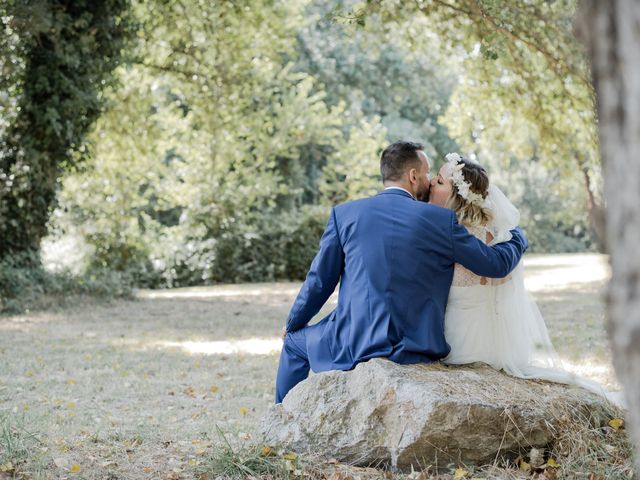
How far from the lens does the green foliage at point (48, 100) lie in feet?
40.8

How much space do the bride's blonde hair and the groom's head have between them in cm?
25

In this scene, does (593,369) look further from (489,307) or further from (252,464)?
(252,464)

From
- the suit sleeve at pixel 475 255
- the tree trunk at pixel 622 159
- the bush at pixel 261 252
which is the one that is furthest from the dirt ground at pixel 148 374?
the bush at pixel 261 252

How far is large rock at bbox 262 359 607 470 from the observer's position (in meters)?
3.89

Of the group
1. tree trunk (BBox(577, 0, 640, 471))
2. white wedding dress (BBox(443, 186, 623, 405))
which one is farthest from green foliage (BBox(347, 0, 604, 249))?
tree trunk (BBox(577, 0, 640, 471))

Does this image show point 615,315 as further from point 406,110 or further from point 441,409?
point 406,110

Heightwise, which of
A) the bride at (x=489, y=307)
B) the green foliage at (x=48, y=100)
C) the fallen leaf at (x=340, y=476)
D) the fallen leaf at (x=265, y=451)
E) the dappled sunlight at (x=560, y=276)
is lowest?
the dappled sunlight at (x=560, y=276)

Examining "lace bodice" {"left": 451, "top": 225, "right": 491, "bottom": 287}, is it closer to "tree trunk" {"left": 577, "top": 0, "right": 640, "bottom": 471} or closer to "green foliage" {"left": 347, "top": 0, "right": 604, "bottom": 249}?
"green foliage" {"left": 347, "top": 0, "right": 604, "bottom": 249}

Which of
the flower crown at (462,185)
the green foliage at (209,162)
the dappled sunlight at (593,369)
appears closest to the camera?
the flower crown at (462,185)

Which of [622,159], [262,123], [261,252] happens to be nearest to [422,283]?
[622,159]

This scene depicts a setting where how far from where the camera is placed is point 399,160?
4.70m

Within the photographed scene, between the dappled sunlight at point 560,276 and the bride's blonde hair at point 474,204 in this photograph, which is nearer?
the bride's blonde hair at point 474,204

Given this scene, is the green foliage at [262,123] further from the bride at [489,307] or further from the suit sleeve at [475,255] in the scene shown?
the suit sleeve at [475,255]

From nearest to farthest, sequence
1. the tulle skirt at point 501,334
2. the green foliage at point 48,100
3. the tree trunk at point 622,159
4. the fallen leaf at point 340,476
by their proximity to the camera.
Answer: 1. the tree trunk at point 622,159
2. the fallen leaf at point 340,476
3. the tulle skirt at point 501,334
4. the green foliage at point 48,100
